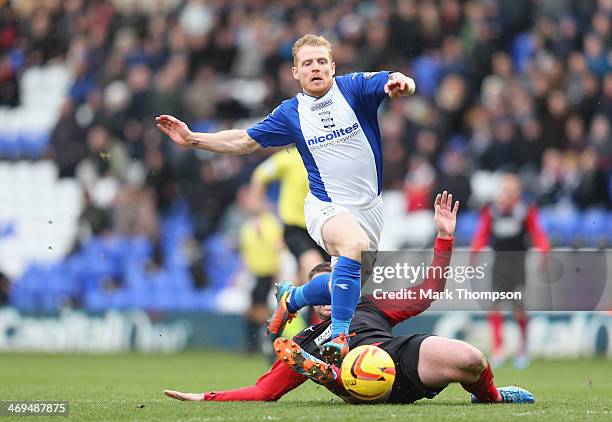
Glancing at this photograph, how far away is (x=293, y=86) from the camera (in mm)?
17438

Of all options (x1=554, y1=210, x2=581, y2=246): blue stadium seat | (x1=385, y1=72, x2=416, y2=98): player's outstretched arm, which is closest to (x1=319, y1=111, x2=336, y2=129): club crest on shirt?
(x1=385, y1=72, x2=416, y2=98): player's outstretched arm

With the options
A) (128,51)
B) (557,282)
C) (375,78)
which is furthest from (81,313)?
(375,78)

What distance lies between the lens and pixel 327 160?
7.95m

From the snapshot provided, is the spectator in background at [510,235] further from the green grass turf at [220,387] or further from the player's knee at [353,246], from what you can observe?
the player's knee at [353,246]

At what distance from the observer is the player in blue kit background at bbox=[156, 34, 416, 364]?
7.76 metres

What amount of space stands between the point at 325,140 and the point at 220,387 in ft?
9.40

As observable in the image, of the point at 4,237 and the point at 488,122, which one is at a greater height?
the point at 488,122

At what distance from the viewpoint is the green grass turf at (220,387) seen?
252 inches

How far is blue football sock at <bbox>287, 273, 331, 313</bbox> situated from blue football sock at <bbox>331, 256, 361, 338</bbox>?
1.14ft

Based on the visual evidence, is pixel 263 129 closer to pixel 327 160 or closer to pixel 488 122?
pixel 327 160

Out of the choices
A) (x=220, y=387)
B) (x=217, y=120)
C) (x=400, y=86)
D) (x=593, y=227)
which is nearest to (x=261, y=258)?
(x=217, y=120)

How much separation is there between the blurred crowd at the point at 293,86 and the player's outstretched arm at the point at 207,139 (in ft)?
24.9

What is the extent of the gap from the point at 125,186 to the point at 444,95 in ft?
17.2

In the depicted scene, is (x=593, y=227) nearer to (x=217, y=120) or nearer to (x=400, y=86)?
(x=217, y=120)
